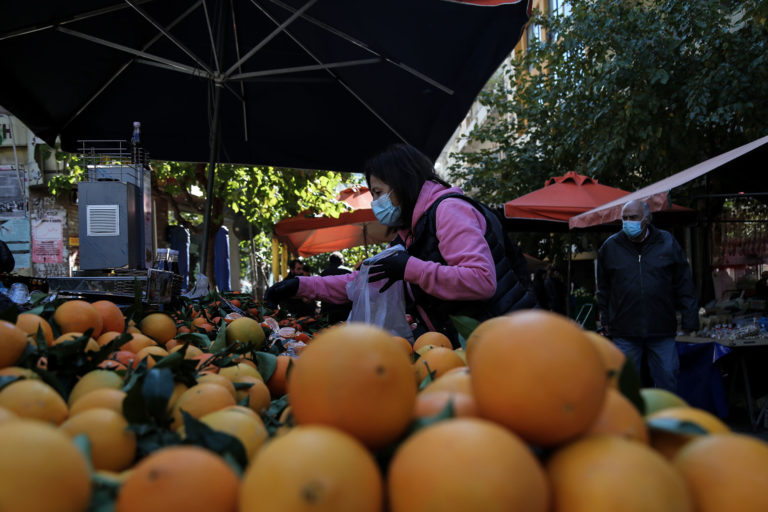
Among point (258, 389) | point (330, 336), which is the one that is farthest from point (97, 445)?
point (258, 389)

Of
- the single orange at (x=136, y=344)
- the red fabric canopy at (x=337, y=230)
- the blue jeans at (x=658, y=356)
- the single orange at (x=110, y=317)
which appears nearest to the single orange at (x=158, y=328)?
the single orange at (x=110, y=317)

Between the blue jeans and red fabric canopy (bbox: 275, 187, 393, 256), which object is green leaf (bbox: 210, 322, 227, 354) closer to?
the blue jeans

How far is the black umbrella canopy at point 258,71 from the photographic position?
3.96m

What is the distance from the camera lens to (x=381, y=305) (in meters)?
2.86

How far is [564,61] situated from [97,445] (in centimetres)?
1061

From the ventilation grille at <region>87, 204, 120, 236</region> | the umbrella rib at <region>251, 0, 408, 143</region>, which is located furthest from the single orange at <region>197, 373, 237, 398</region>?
the umbrella rib at <region>251, 0, 408, 143</region>

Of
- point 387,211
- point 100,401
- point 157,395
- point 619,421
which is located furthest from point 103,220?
point 619,421

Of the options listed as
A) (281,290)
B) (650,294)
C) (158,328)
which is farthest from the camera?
(650,294)

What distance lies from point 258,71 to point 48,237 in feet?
31.4

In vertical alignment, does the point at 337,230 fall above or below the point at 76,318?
above

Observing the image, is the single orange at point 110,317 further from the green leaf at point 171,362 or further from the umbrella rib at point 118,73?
the umbrella rib at point 118,73

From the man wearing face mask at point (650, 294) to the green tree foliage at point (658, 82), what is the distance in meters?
2.80

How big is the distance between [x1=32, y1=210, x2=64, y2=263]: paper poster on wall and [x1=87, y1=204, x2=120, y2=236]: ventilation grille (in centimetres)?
1017

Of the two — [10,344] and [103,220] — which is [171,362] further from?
[103,220]
